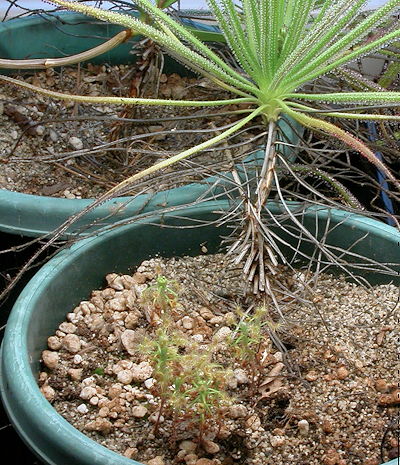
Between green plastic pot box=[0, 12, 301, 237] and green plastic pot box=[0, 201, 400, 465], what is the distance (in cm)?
4

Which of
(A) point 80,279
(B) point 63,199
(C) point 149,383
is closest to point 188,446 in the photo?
(C) point 149,383

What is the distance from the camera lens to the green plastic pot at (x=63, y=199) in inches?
49.8

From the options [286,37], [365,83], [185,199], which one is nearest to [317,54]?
[286,37]

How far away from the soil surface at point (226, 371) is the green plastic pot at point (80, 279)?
31 millimetres

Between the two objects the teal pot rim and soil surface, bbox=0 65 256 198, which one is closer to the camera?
soil surface, bbox=0 65 256 198

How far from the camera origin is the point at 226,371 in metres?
0.93

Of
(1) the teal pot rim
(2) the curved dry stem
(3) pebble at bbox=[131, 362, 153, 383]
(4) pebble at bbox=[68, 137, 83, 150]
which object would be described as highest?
(1) the teal pot rim

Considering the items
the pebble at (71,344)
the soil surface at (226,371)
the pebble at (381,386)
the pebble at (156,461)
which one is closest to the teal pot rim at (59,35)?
the soil surface at (226,371)

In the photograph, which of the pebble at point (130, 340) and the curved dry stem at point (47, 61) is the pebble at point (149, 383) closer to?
the pebble at point (130, 340)

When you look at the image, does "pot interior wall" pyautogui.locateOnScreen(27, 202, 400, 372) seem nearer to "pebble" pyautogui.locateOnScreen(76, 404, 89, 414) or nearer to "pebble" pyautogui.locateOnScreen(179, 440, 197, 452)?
"pebble" pyautogui.locateOnScreen(76, 404, 89, 414)

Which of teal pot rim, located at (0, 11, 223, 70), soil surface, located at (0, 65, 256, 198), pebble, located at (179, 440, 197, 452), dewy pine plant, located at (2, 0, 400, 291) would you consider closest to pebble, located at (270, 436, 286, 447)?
pebble, located at (179, 440, 197, 452)

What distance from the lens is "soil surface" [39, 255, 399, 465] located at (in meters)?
0.98

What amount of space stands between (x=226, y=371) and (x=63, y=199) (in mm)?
503

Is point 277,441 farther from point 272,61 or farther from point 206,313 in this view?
point 272,61
